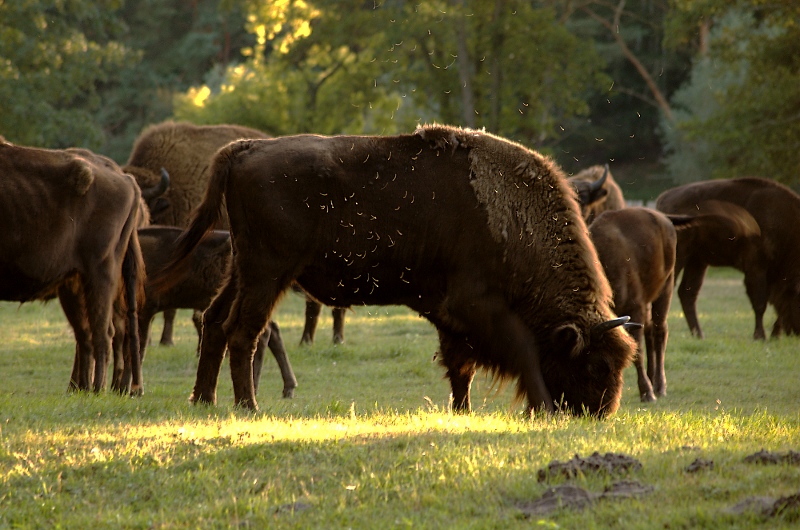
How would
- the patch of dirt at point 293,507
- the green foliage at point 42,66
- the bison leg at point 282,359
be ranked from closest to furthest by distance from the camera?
1. the patch of dirt at point 293,507
2. the bison leg at point 282,359
3. the green foliage at point 42,66

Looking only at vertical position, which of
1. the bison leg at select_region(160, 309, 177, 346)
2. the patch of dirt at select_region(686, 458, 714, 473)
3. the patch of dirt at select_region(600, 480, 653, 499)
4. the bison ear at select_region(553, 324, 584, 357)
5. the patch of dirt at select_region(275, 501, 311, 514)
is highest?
the patch of dirt at select_region(686, 458, 714, 473)

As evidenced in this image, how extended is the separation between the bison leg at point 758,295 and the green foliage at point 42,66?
17.8m

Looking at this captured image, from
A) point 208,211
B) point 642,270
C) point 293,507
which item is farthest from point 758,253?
point 293,507

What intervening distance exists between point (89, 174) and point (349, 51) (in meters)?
26.2

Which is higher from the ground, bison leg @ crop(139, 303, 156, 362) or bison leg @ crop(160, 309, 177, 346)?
bison leg @ crop(139, 303, 156, 362)

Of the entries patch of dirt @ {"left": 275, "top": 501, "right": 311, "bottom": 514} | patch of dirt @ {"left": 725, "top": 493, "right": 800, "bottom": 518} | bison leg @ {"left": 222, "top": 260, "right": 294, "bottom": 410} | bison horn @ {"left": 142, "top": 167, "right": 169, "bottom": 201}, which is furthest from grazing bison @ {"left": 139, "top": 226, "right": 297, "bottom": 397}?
patch of dirt @ {"left": 725, "top": 493, "right": 800, "bottom": 518}

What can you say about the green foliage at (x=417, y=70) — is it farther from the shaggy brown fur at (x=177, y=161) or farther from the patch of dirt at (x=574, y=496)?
the patch of dirt at (x=574, y=496)

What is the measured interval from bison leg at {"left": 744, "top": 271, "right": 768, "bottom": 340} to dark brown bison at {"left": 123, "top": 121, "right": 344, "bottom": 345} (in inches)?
238

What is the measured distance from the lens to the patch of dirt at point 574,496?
14.9 ft

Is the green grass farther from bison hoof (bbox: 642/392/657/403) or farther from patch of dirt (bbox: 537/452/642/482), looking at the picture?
bison hoof (bbox: 642/392/657/403)

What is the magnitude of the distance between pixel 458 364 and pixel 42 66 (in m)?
22.1

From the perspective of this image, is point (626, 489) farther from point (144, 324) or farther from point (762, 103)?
point (762, 103)

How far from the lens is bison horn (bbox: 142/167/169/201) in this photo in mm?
12781

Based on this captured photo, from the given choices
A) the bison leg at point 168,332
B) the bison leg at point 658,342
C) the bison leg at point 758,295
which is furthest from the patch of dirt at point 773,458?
the bison leg at point 168,332
